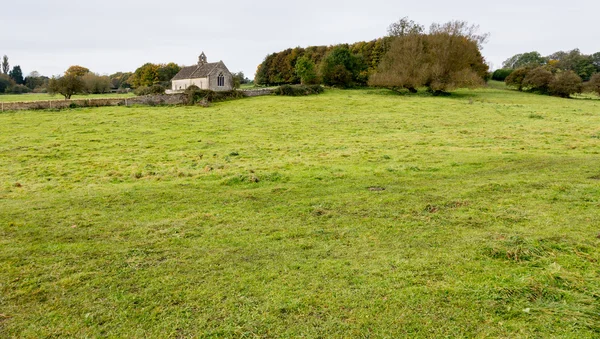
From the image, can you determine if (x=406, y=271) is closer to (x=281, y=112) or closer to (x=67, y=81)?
(x=281, y=112)

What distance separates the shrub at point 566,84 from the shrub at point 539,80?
120cm

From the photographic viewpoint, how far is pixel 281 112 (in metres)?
32.3

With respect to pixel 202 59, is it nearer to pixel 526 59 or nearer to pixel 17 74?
pixel 17 74

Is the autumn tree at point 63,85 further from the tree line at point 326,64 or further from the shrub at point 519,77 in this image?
the shrub at point 519,77

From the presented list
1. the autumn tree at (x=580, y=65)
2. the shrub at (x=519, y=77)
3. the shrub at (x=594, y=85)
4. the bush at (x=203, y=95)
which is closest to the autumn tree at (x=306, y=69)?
the bush at (x=203, y=95)

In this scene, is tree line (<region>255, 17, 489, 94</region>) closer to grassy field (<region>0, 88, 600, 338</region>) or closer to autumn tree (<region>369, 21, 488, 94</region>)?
autumn tree (<region>369, 21, 488, 94</region>)

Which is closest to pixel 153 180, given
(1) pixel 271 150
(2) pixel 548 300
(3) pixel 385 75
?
(1) pixel 271 150

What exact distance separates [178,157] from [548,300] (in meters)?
14.9

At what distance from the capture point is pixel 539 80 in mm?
54094

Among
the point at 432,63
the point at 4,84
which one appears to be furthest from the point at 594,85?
the point at 4,84

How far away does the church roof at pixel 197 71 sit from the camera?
201 ft

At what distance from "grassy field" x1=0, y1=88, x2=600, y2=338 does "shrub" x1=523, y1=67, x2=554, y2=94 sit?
149ft

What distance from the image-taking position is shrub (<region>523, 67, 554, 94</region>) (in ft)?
176

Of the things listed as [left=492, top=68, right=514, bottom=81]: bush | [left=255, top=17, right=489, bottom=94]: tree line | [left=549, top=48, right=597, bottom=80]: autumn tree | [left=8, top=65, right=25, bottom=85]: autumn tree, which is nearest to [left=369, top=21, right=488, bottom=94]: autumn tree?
[left=255, top=17, right=489, bottom=94]: tree line
